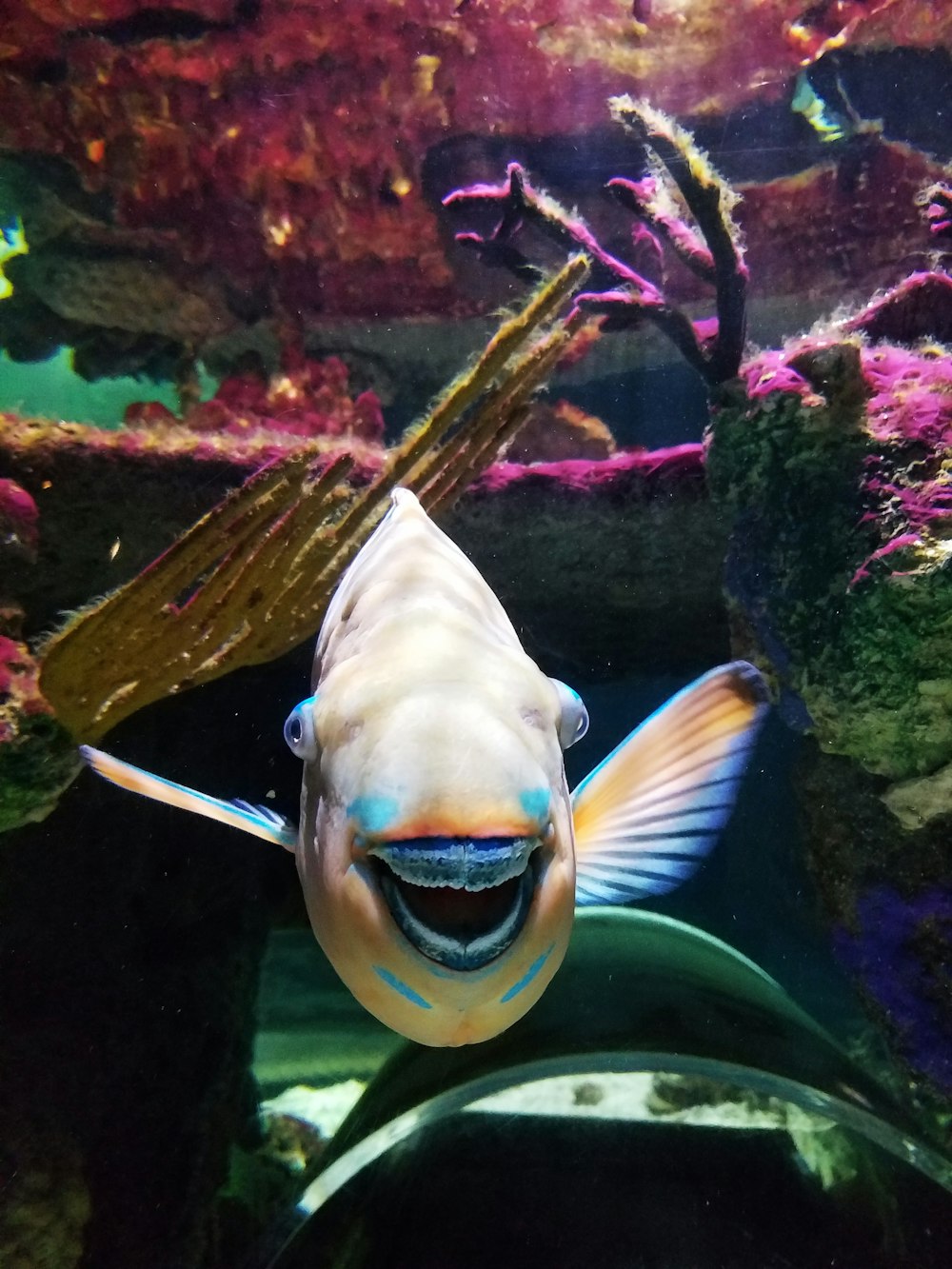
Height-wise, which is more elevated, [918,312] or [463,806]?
[463,806]

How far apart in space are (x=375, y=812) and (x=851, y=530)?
224 cm

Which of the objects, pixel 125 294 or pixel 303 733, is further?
pixel 125 294

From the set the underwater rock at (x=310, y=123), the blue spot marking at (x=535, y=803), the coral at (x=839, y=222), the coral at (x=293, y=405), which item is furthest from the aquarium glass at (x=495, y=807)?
the coral at (x=839, y=222)

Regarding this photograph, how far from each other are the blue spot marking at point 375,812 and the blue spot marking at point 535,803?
7.1 inches

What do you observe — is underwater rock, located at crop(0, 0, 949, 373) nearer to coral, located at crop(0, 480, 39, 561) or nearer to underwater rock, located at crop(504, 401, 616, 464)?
underwater rock, located at crop(504, 401, 616, 464)

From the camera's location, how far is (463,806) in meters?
0.98

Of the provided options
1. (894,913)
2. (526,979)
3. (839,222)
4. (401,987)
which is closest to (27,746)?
(401,987)

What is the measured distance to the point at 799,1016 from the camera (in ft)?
8.95

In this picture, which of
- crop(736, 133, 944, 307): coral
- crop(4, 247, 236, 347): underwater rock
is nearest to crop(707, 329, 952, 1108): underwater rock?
crop(736, 133, 944, 307): coral

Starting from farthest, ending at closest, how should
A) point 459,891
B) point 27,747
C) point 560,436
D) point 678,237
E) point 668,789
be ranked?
point 560,436, point 678,237, point 27,747, point 668,789, point 459,891

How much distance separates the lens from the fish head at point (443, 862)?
0.99m

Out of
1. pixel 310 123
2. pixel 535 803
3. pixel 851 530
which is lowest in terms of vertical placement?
pixel 851 530

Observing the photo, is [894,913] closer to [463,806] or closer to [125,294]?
[463,806]

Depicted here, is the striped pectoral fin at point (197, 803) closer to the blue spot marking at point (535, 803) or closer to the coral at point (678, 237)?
the blue spot marking at point (535, 803)
